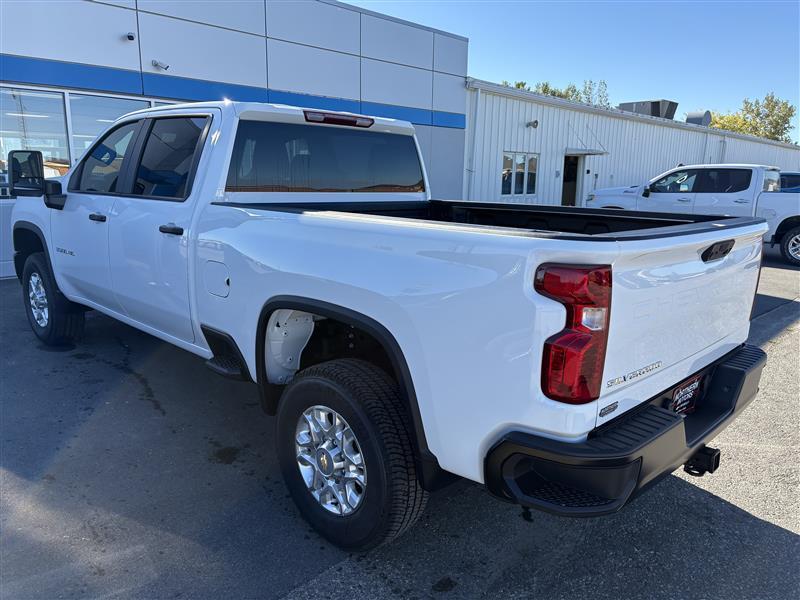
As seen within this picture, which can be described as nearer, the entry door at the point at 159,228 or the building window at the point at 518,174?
the entry door at the point at 159,228

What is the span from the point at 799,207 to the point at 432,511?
40.0 ft

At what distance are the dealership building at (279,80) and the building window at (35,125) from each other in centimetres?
2

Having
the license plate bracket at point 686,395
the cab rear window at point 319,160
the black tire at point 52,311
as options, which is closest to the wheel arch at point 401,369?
the license plate bracket at point 686,395

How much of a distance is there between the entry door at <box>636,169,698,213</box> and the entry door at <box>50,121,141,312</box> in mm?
11401

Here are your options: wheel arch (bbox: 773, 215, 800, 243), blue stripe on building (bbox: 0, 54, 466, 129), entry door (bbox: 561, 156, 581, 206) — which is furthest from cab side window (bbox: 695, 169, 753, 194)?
entry door (bbox: 561, 156, 581, 206)

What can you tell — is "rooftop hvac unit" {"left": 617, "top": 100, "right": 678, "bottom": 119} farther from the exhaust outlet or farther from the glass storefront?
the exhaust outlet

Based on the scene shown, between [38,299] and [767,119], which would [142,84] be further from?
[767,119]

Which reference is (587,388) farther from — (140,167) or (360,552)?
(140,167)

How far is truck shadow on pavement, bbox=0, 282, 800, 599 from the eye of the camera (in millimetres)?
2492

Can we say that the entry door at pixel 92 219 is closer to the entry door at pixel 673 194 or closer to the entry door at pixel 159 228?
the entry door at pixel 159 228

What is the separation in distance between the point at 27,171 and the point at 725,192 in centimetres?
1273

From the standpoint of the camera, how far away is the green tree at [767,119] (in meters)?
59.0

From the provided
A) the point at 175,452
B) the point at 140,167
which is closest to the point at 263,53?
the point at 140,167

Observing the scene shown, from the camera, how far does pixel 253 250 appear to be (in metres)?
2.94
